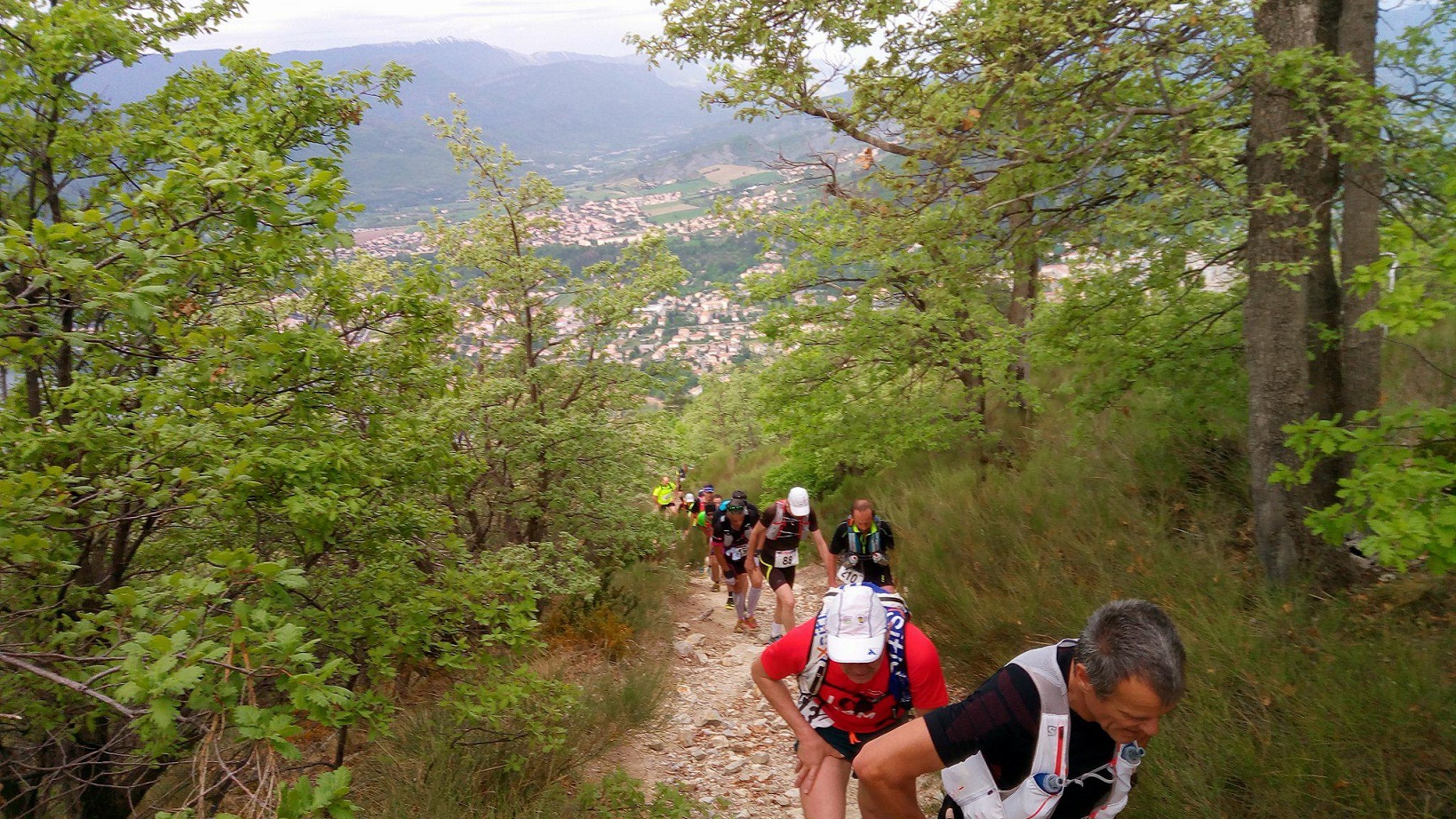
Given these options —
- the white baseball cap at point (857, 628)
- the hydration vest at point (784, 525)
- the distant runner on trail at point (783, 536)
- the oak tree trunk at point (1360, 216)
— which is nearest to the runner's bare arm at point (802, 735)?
the white baseball cap at point (857, 628)

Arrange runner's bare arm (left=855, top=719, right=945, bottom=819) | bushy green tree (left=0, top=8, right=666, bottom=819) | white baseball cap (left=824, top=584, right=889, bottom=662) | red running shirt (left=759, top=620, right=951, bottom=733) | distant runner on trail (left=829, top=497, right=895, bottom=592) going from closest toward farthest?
runner's bare arm (left=855, top=719, right=945, bottom=819)
bushy green tree (left=0, top=8, right=666, bottom=819)
white baseball cap (left=824, top=584, right=889, bottom=662)
red running shirt (left=759, top=620, right=951, bottom=733)
distant runner on trail (left=829, top=497, right=895, bottom=592)

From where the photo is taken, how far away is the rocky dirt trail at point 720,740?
557 centimetres

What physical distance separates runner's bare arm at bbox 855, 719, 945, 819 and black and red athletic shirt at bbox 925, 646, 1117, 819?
0.19 feet

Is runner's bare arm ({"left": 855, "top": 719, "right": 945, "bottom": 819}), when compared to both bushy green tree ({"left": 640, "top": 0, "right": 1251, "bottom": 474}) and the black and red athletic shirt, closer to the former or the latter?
the black and red athletic shirt

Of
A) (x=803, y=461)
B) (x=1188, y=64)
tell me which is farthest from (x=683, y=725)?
(x=803, y=461)

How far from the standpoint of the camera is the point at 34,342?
308 cm

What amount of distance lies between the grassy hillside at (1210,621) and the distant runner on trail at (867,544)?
2.48ft

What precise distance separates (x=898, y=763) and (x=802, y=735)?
47.7 inches

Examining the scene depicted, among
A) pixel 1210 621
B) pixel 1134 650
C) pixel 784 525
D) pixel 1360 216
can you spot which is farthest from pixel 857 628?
pixel 1360 216

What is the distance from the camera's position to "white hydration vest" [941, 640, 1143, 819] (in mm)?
2182

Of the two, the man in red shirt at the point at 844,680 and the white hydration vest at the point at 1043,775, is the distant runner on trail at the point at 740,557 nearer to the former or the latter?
the man in red shirt at the point at 844,680

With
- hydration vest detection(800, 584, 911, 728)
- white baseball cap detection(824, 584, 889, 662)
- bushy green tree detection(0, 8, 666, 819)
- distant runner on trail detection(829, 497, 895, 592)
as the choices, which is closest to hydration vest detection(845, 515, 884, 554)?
distant runner on trail detection(829, 497, 895, 592)

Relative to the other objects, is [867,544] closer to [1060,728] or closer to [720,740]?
[720,740]

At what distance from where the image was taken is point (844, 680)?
343cm
